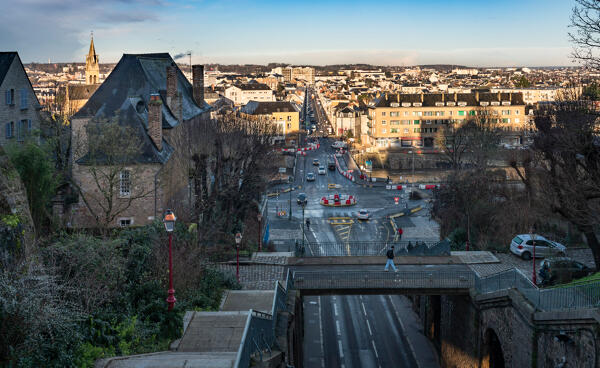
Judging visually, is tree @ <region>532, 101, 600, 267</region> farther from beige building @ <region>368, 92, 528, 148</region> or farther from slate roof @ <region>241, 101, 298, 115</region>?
slate roof @ <region>241, 101, 298, 115</region>

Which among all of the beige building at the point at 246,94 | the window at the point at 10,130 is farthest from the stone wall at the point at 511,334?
the beige building at the point at 246,94

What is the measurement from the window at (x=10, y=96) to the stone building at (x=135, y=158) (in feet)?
18.4

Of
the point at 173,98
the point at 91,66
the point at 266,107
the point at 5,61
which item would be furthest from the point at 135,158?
the point at 266,107

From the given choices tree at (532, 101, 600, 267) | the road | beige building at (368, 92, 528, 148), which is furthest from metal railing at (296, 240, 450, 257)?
beige building at (368, 92, 528, 148)

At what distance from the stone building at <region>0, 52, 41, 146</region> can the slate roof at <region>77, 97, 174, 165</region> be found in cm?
691

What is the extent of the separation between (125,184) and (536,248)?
1970cm

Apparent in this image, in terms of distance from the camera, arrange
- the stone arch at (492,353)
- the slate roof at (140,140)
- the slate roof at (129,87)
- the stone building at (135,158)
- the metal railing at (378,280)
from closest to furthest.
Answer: the stone arch at (492,353) → the metal railing at (378,280) → the stone building at (135,158) → the slate roof at (140,140) → the slate roof at (129,87)

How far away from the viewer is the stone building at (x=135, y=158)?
94.1ft

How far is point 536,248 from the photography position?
2956cm

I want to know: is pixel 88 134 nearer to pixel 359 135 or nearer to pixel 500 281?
pixel 500 281

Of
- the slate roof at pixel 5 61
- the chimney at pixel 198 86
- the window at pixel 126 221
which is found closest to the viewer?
the window at pixel 126 221

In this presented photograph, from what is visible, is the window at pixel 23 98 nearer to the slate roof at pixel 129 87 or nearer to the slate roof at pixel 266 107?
the slate roof at pixel 129 87

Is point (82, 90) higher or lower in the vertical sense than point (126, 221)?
higher

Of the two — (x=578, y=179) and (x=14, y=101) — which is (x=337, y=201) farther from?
(x=578, y=179)
